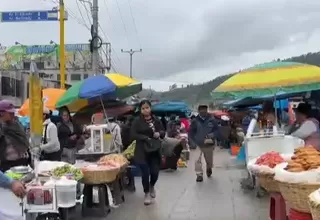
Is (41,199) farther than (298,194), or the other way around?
(41,199)

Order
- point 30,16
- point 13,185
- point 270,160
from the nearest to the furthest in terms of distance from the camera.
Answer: point 13,185
point 270,160
point 30,16

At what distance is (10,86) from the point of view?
28.9 metres

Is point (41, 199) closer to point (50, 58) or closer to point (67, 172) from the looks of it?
point (67, 172)

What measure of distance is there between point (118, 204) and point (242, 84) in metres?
3.03

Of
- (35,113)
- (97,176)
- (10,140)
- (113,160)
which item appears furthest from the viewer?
(113,160)

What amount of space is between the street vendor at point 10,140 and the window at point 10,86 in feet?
72.3

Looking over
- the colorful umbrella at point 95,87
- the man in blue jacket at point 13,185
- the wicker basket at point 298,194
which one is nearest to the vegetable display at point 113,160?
the colorful umbrella at point 95,87

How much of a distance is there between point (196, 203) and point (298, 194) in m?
5.09

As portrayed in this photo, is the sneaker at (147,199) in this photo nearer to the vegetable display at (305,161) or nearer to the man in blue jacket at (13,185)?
the vegetable display at (305,161)

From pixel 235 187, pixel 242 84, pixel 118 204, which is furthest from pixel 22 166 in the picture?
pixel 235 187

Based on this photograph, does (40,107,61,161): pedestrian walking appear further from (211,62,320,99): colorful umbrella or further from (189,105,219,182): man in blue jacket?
(189,105,219,182): man in blue jacket

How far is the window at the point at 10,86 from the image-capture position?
2809cm

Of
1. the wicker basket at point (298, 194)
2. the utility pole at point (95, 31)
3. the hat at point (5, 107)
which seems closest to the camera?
the wicker basket at point (298, 194)

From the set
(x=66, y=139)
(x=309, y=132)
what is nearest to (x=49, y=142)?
(x=66, y=139)
